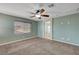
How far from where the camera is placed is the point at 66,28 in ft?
6.59

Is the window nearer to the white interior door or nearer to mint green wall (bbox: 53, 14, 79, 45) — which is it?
the white interior door

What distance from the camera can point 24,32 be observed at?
5.30 feet

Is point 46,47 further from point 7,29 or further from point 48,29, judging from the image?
point 7,29

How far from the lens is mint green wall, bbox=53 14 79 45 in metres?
1.90

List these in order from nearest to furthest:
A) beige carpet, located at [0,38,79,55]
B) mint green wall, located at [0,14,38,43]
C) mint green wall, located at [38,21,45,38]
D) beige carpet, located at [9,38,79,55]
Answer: mint green wall, located at [0,14,38,43]
beige carpet, located at [0,38,79,55]
beige carpet, located at [9,38,79,55]
mint green wall, located at [38,21,45,38]

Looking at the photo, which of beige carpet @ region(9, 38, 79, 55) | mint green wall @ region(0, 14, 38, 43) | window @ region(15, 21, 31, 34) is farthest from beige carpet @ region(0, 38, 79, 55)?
window @ region(15, 21, 31, 34)


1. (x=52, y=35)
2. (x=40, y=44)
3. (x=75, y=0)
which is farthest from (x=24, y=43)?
(x=75, y=0)

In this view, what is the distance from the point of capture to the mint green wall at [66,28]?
190 cm

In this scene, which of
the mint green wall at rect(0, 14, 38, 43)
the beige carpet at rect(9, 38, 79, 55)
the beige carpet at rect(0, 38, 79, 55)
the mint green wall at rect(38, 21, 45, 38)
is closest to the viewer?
the mint green wall at rect(0, 14, 38, 43)

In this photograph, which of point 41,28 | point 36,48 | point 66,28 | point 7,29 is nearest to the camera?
point 7,29

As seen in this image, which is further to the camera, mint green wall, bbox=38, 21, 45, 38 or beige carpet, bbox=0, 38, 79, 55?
mint green wall, bbox=38, 21, 45, 38

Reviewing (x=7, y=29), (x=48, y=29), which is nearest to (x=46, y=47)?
(x=48, y=29)
